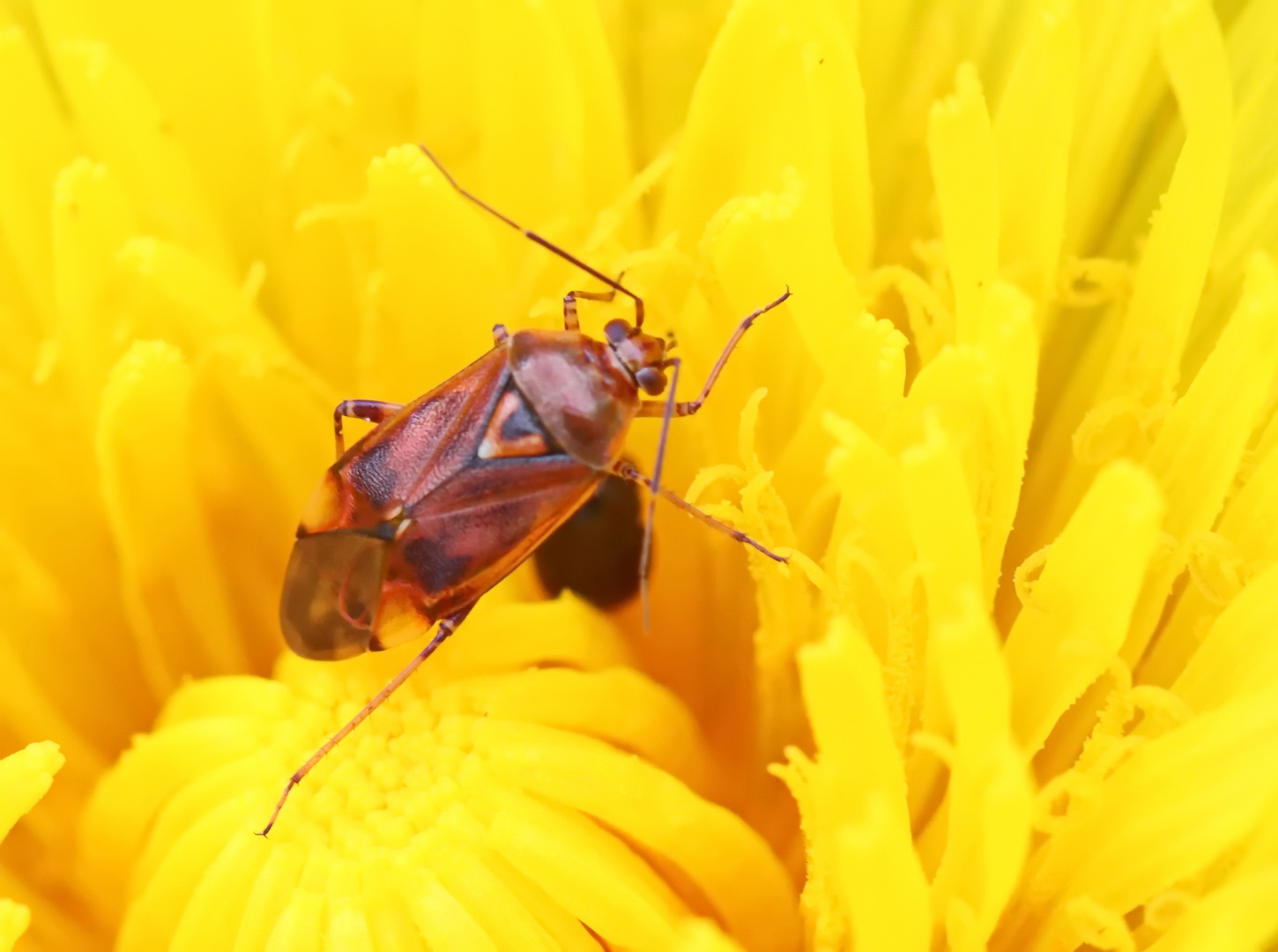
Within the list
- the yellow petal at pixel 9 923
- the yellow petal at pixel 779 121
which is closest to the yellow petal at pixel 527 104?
the yellow petal at pixel 779 121

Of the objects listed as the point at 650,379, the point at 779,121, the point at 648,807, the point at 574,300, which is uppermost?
the point at 779,121

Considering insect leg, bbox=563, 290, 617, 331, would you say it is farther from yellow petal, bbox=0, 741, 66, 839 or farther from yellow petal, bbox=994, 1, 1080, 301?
yellow petal, bbox=0, 741, 66, 839

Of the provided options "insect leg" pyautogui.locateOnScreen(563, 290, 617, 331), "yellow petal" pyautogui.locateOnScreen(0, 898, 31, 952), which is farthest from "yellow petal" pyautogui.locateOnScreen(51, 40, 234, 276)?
"yellow petal" pyautogui.locateOnScreen(0, 898, 31, 952)

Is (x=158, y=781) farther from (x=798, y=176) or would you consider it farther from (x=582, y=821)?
(x=798, y=176)

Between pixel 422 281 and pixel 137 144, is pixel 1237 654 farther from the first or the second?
pixel 137 144

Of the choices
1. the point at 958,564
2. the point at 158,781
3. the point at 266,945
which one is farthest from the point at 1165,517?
the point at 158,781

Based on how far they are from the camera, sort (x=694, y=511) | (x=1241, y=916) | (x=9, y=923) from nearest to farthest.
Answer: (x=1241, y=916) → (x=9, y=923) → (x=694, y=511)

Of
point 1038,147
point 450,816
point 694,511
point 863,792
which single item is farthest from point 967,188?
point 450,816
